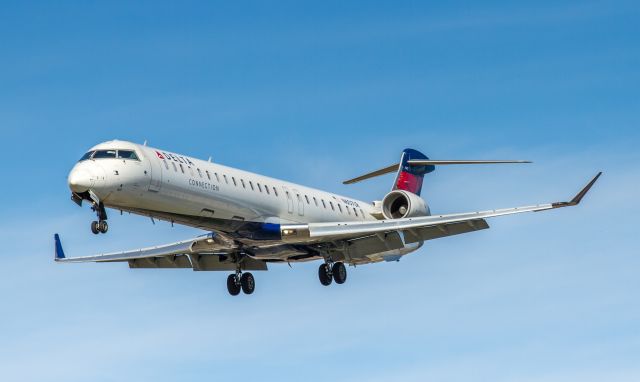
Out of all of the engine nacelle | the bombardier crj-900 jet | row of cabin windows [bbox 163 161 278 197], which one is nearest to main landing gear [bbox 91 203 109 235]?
the bombardier crj-900 jet

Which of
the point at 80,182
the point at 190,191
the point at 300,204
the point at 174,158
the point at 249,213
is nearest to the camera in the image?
the point at 80,182

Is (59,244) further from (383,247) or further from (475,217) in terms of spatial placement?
(475,217)

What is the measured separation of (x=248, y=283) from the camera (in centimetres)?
4203

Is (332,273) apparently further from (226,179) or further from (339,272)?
(226,179)

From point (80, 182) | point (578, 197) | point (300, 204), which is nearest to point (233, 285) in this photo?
point (300, 204)

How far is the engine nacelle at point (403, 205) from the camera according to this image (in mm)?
41625

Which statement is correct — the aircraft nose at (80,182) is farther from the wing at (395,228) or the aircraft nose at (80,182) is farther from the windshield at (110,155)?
the wing at (395,228)

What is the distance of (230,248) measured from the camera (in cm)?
3997

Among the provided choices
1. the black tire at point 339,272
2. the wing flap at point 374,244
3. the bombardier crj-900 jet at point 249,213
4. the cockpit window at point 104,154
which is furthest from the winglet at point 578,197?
the cockpit window at point 104,154

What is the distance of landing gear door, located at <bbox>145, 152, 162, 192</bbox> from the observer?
34969mm

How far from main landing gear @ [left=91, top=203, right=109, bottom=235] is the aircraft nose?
0.62 metres

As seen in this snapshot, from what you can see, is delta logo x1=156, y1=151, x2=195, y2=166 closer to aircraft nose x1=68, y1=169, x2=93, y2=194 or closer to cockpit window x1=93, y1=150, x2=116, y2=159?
cockpit window x1=93, y1=150, x2=116, y2=159

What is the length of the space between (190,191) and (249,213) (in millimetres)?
2635

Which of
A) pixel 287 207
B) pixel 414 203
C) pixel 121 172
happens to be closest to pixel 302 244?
pixel 287 207
